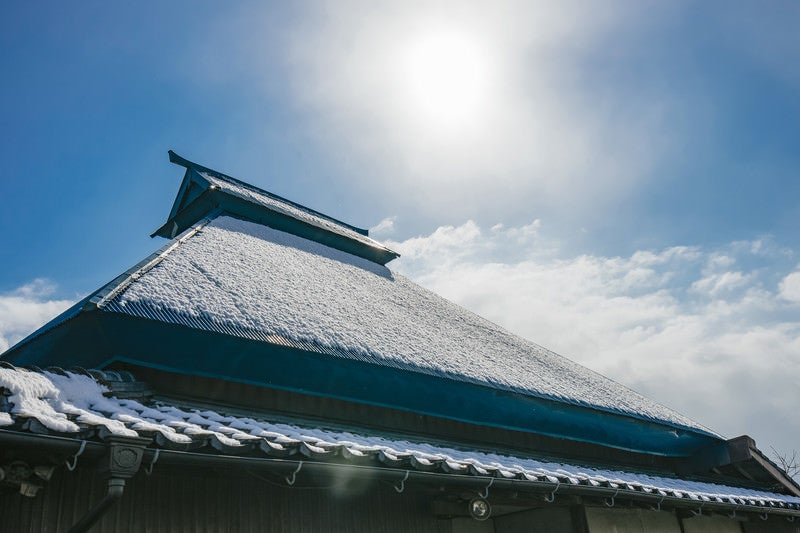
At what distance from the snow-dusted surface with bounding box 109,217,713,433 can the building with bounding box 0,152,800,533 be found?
3cm

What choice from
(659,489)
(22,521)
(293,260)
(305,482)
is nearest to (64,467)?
(22,521)

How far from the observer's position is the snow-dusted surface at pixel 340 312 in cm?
455

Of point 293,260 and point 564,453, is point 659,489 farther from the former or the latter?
point 293,260

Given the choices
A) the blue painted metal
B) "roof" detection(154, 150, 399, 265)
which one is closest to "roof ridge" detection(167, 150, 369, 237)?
"roof" detection(154, 150, 399, 265)

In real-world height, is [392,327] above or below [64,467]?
above

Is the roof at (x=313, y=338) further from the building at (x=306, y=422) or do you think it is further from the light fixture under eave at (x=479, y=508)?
the light fixture under eave at (x=479, y=508)

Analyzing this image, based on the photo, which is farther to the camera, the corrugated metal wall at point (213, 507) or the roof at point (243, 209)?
the roof at point (243, 209)

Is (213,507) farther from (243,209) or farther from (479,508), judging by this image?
(243,209)

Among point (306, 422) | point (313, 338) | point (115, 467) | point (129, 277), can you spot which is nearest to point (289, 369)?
point (313, 338)

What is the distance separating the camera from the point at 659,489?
18.5 feet

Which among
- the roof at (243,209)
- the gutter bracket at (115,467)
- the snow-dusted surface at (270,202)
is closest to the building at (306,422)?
the gutter bracket at (115,467)

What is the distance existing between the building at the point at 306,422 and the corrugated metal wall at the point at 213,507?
0.04 ft

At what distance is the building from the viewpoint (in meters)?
3.03

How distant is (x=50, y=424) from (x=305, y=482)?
1912 mm
